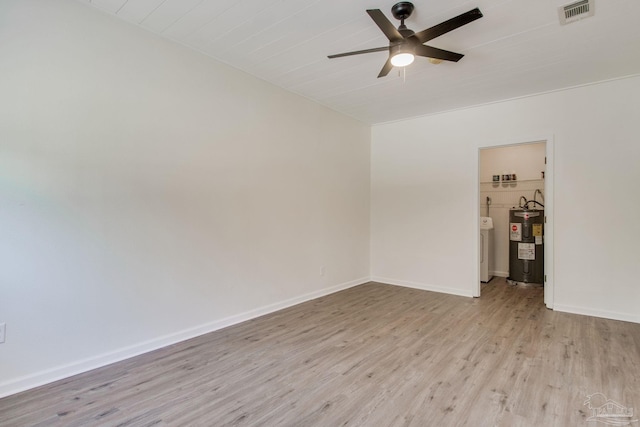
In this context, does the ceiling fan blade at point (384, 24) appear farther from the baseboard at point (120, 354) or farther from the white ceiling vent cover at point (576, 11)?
the baseboard at point (120, 354)

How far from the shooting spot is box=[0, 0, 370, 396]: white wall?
207cm

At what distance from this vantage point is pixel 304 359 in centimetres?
253

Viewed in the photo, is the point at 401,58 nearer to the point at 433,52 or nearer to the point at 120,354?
the point at 433,52

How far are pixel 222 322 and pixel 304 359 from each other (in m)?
1.07

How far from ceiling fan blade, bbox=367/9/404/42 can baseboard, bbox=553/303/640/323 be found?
3630 millimetres

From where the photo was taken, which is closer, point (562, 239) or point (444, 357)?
point (444, 357)

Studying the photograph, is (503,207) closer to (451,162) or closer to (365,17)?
(451,162)

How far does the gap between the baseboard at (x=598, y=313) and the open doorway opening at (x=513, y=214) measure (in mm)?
914

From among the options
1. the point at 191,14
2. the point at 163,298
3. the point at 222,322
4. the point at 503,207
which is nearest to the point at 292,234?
the point at 222,322

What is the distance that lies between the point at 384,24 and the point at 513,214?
423 centimetres

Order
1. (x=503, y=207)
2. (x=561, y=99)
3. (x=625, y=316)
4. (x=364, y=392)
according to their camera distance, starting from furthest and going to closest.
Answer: (x=503, y=207)
(x=561, y=99)
(x=625, y=316)
(x=364, y=392)

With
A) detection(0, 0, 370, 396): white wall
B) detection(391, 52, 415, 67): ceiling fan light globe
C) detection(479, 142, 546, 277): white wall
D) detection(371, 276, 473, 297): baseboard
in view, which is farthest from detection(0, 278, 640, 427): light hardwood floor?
detection(391, 52, 415, 67): ceiling fan light globe

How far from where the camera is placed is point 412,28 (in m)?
2.55

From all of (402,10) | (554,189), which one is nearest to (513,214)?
(554,189)
